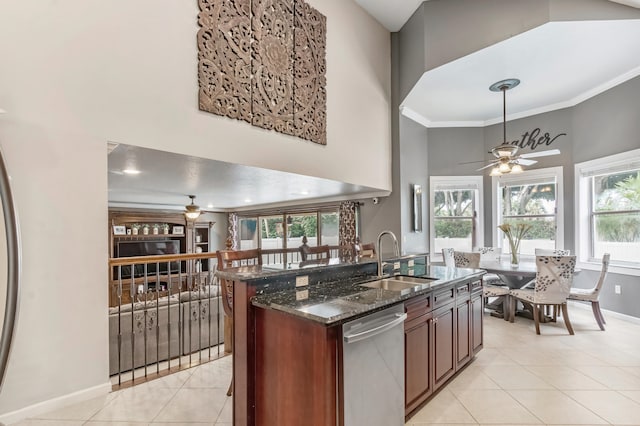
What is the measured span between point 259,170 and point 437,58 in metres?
2.97

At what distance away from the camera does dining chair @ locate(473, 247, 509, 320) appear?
469 centimetres

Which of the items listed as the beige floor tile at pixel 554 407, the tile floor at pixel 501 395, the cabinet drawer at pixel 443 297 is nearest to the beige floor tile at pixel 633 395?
the tile floor at pixel 501 395

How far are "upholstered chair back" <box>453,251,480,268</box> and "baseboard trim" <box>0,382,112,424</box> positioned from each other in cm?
474

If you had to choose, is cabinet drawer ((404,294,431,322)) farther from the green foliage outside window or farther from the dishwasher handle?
the green foliage outside window

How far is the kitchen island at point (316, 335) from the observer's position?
1682 millimetres

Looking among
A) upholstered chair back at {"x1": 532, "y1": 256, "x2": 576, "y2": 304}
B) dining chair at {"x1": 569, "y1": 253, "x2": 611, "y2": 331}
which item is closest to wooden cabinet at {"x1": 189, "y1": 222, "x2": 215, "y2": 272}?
upholstered chair back at {"x1": 532, "y1": 256, "x2": 576, "y2": 304}

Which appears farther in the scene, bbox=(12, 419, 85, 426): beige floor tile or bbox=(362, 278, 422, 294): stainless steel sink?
bbox=(362, 278, 422, 294): stainless steel sink

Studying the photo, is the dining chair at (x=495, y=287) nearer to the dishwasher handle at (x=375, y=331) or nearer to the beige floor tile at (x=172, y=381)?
the dishwasher handle at (x=375, y=331)

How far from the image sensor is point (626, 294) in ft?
15.4

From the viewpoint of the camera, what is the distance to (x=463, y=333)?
3035 millimetres

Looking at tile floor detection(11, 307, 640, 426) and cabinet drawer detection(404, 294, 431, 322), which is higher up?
cabinet drawer detection(404, 294, 431, 322)

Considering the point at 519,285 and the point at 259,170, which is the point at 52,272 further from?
the point at 519,285

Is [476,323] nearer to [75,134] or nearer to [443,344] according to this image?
[443,344]

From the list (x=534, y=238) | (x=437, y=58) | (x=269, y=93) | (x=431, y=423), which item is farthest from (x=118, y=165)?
(x=534, y=238)
